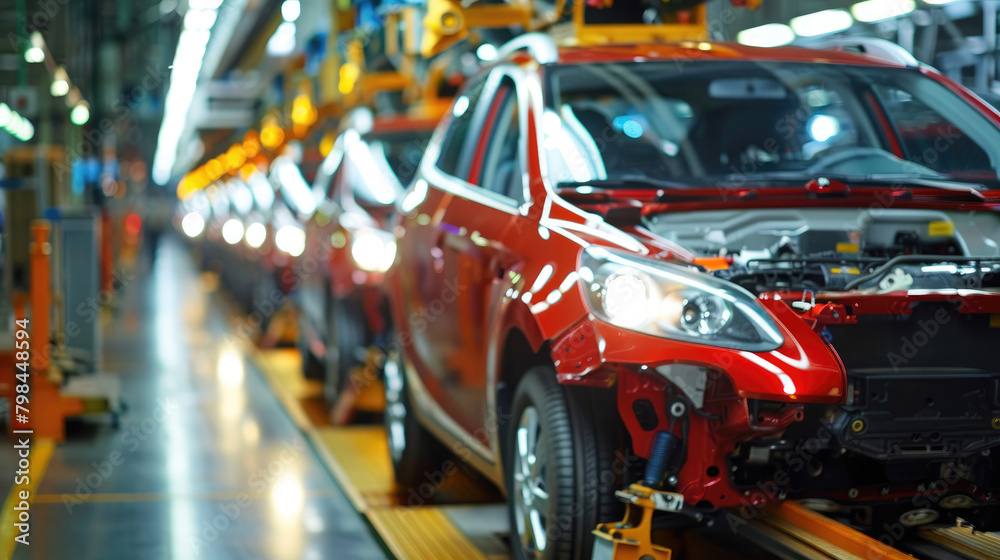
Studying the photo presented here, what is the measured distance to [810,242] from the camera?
4.06 meters

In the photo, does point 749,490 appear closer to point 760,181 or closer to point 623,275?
point 623,275

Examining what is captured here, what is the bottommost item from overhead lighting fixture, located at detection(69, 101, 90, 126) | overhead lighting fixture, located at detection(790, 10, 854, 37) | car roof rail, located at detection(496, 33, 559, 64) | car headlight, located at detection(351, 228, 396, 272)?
overhead lighting fixture, located at detection(69, 101, 90, 126)

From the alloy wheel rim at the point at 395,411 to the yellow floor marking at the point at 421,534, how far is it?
39cm

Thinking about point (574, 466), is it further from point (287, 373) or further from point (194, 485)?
point (287, 373)

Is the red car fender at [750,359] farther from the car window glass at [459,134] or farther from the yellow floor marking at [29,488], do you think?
the yellow floor marking at [29,488]

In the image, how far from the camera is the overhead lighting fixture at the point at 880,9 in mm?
9461

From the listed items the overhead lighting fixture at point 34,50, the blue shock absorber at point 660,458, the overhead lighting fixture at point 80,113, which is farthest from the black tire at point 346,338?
the overhead lighting fixture at point 80,113

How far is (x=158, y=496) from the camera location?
19.5 feet

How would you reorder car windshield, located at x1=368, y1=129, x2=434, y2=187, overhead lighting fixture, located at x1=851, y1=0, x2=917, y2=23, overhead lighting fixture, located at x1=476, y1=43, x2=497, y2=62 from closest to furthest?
car windshield, located at x1=368, y1=129, x2=434, y2=187, overhead lighting fixture, located at x1=851, y1=0, x2=917, y2=23, overhead lighting fixture, located at x1=476, y1=43, x2=497, y2=62

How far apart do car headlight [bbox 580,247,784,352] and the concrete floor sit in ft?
6.26

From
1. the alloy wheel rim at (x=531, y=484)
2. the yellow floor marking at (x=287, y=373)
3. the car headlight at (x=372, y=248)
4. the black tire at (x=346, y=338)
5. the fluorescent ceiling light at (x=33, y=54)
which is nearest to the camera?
the alloy wheel rim at (x=531, y=484)

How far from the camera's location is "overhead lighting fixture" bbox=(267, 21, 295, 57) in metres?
22.1

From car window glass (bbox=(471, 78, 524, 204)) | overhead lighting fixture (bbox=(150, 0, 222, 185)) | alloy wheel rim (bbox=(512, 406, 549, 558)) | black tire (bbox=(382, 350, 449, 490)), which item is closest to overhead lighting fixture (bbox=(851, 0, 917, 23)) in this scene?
black tire (bbox=(382, 350, 449, 490))

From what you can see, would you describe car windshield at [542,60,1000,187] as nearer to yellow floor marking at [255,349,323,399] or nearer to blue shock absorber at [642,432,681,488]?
blue shock absorber at [642,432,681,488]
